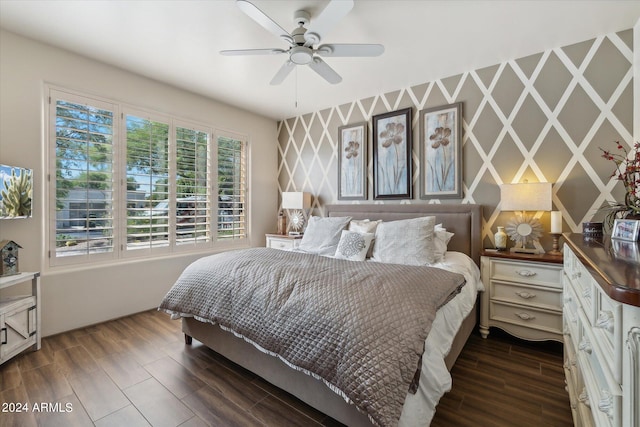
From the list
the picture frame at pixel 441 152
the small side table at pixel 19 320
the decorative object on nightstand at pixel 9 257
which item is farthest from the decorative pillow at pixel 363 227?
the decorative object on nightstand at pixel 9 257

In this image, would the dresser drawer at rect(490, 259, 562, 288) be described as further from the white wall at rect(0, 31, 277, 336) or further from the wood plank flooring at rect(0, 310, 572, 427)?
the white wall at rect(0, 31, 277, 336)

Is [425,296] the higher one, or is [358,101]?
[358,101]

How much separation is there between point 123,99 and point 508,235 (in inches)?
172

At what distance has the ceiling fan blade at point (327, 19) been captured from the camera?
172 centimetres

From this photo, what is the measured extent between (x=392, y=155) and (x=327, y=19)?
81.1 inches

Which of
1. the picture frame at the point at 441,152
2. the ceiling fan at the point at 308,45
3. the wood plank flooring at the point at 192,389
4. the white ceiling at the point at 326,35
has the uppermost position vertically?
the white ceiling at the point at 326,35

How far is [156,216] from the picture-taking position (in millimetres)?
3438

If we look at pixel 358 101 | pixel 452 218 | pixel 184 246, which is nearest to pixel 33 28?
pixel 184 246

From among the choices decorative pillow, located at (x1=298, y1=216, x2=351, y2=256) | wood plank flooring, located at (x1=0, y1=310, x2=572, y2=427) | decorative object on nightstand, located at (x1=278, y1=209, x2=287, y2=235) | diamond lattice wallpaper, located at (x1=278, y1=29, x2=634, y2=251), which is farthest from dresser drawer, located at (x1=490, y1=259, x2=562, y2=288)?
decorative object on nightstand, located at (x1=278, y1=209, x2=287, y2=235)

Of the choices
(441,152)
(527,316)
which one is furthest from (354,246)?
(527,316)

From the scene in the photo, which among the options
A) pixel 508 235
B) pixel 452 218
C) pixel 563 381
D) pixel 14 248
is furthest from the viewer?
pixel 452 218

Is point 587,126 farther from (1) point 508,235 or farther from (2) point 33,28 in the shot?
(2) point 33,28

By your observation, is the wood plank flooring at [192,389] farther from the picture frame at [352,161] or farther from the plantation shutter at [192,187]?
the picture frame at [352,161]

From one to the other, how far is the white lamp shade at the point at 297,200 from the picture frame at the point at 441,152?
1682mm
